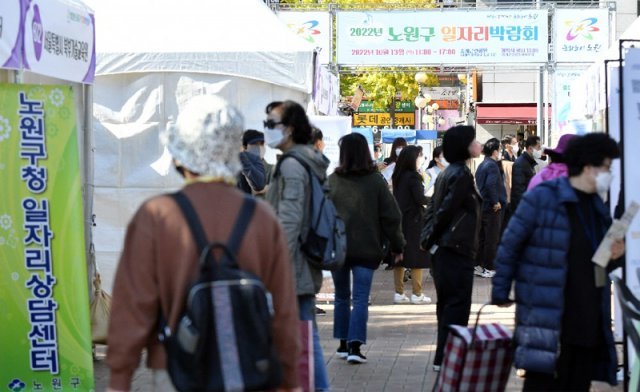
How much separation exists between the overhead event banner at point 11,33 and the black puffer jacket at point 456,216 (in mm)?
3061

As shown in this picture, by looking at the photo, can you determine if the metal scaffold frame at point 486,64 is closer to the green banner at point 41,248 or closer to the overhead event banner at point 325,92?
the overhead event banner at point 325,92

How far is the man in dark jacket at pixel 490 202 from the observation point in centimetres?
1733

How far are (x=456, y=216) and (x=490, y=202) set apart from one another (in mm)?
8661

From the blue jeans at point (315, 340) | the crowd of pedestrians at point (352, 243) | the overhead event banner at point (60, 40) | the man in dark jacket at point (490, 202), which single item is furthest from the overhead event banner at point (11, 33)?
the man in dark jacket at point (490, 202)

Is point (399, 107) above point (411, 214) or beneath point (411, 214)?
above

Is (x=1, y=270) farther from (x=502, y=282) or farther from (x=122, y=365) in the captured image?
(x=122, y=365)

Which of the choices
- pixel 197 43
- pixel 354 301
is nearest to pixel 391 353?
pixel 354 301

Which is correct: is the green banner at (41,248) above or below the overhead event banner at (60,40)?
below

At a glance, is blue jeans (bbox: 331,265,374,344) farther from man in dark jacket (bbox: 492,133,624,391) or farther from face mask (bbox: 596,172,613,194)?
face mask (bbox: 596,172,613,194)

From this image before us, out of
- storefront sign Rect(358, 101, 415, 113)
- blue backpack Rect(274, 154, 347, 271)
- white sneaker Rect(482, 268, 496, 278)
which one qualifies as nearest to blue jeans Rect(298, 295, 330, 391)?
blue backpack Rect(274, 154, 347, 271)

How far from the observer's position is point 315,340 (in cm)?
732

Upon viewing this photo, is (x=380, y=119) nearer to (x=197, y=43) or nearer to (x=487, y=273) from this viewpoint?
(x=487, y=273)

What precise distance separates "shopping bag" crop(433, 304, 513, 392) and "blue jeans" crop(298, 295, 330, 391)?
82 centimetres

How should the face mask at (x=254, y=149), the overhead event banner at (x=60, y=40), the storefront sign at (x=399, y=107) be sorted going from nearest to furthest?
the overhead event banner at (x=60, y=40)
the face mask at (x=254, y=149)
the storefront sign at (x=399, y=107)
